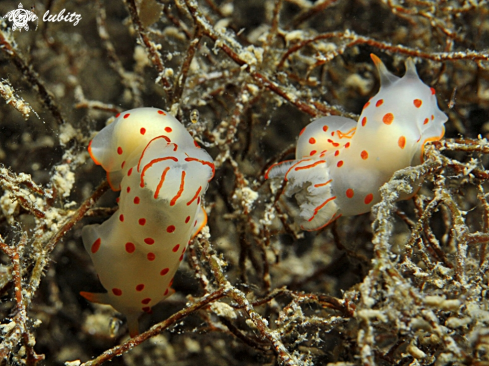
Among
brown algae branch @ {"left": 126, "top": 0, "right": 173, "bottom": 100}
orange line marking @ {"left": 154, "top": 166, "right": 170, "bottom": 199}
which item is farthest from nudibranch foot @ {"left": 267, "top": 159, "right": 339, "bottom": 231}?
brown algae branch @ {"left": 126, "top": 0, "right": 173, "bottom": 100}

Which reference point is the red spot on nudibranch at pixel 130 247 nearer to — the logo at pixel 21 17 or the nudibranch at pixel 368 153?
the nudibranch at pixel 368 153

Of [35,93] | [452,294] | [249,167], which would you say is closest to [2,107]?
[35,93]

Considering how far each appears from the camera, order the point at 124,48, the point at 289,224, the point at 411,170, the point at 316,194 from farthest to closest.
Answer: the point at 124,48
the point at 289,224
the point at 316,194
the point at 411,170

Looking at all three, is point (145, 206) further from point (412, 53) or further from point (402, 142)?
point (412, 53)

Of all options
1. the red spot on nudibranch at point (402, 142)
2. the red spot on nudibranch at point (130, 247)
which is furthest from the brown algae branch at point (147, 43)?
the red spot on nudibranch at point (402, 142)

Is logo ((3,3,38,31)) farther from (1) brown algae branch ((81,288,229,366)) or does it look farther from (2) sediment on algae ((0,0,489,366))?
(1) brown algae branch ((81,288,229,366))

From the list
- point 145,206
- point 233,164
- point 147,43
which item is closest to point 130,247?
point 145,206

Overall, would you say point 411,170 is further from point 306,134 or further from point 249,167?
point 249,167
